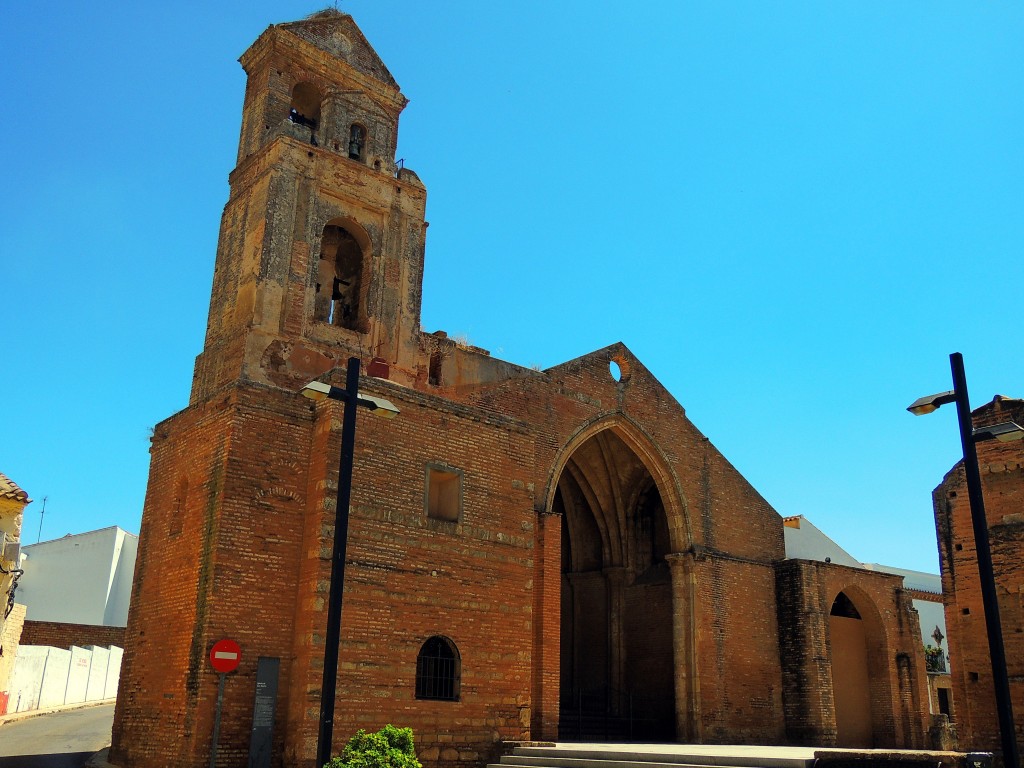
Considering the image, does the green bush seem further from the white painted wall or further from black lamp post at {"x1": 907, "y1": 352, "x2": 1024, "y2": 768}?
the white painted wall

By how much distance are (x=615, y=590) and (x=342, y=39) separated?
1418 cm

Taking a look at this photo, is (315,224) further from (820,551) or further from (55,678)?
(820,551)

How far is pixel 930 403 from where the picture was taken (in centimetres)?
1095

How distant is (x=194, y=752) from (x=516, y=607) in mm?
5720

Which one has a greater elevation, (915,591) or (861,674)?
(915,591)

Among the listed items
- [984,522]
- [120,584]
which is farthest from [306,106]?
[120,584]

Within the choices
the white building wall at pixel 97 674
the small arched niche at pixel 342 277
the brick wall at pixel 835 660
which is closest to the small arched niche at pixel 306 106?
the small arched niche at pixel 342 277

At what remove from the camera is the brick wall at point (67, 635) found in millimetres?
35344

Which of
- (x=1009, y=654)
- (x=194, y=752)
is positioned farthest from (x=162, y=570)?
(x=1009, y=654)

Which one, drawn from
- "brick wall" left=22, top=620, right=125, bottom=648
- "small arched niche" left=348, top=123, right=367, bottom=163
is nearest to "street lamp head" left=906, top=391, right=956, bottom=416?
"small arched niche" left=348, top=123, right=367, bottom=163

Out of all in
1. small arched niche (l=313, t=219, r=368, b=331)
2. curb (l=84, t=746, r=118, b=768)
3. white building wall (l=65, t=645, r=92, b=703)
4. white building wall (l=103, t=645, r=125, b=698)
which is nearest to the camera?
curb (l=84, t=746, r=118, b=768)

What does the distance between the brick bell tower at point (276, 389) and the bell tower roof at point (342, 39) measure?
0.15ft

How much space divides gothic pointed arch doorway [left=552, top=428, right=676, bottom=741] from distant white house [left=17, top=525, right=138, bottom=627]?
1018 inches

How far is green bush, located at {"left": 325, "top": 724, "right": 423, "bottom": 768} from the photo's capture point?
1027cm
